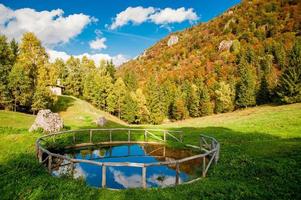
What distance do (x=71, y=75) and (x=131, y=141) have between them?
73.9 m

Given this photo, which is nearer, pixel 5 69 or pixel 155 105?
pixel 5 69

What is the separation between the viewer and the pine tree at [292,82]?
61156 mm

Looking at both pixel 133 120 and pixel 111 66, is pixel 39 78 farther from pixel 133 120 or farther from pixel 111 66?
pixel 111 66

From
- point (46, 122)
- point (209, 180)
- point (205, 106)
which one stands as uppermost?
point (205, 106)

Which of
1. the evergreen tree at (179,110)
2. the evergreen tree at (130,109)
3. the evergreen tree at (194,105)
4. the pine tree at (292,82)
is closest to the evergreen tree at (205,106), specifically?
the evergreen tree at (194,105)

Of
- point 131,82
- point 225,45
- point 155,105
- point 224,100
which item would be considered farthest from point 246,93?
point 225,45

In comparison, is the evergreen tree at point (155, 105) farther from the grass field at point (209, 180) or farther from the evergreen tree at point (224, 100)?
the grass field at point (209, 180)

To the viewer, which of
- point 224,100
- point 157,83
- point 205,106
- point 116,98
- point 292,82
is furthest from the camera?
point 157,83

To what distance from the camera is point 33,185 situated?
43.4 ft

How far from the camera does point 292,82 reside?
61906 millimetres

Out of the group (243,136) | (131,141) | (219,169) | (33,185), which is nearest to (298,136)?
(243,136)

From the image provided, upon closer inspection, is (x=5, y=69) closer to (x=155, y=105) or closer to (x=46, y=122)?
(x=46, y=122)

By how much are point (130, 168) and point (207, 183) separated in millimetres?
8145

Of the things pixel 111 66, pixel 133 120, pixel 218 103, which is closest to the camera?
pixel 133 120
